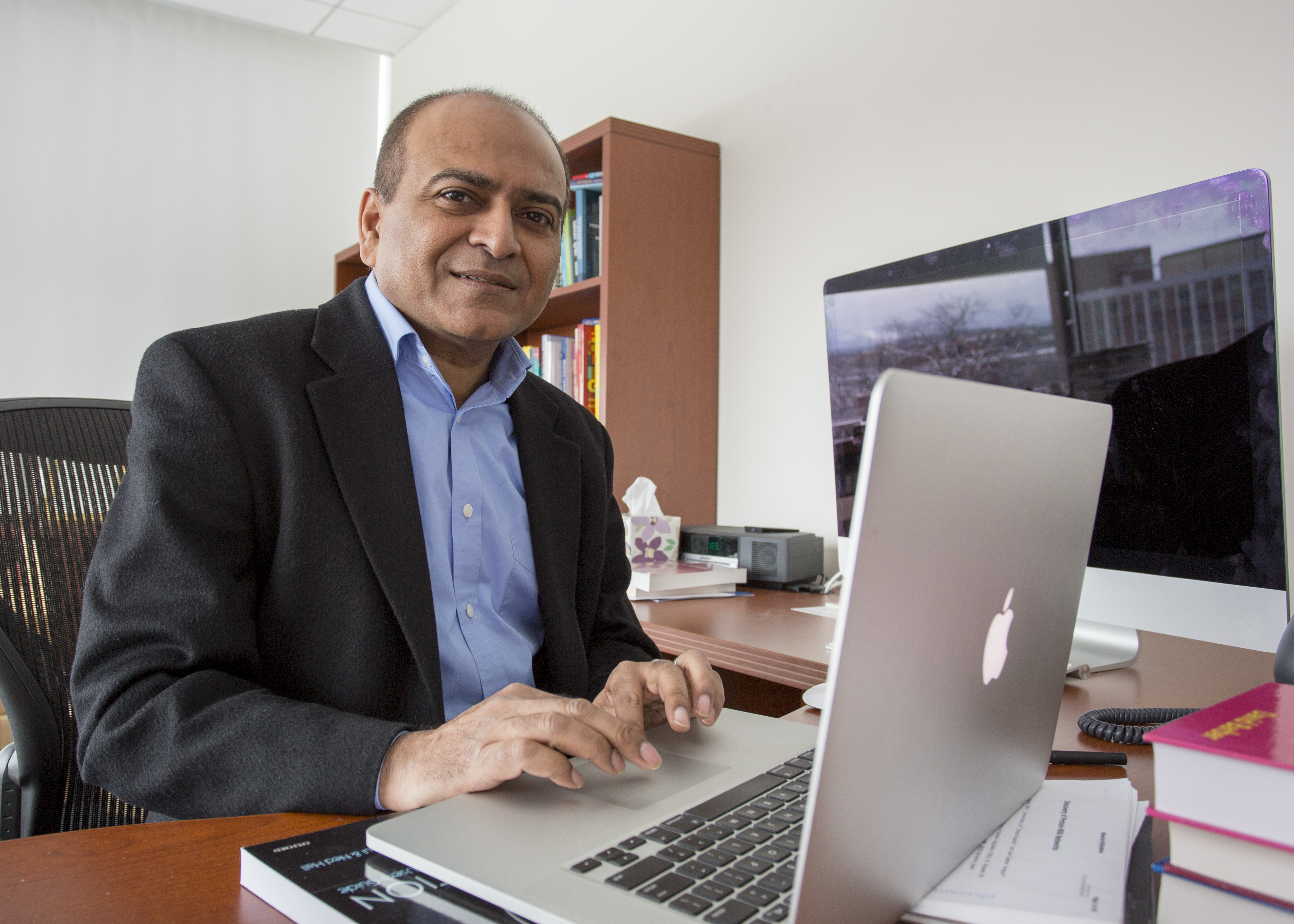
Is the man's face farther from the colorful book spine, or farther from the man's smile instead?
the colorful book spine

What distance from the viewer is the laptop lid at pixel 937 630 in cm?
38

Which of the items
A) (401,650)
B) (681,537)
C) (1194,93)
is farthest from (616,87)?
(401,650)

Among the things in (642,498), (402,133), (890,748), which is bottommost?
(890,748)

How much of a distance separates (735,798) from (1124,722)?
0.50m

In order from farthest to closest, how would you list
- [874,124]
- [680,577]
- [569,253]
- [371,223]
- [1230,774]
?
[569,253] → [874,124] → [680,577] → [371,223] → [1230,774]

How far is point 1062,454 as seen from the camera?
0.57m

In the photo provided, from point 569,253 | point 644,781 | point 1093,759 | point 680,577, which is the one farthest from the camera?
point 569,253

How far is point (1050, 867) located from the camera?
1.71 ft

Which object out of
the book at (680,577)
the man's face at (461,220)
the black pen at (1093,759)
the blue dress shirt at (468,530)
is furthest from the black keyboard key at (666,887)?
the book at (680,577)

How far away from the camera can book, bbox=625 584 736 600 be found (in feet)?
5.57

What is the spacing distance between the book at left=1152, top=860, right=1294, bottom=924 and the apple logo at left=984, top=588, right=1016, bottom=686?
13cm

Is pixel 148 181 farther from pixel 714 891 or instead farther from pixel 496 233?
pixel 714 891

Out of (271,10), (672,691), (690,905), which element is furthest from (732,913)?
(271,10)

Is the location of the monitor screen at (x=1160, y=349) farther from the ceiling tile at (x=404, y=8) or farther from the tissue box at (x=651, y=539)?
the ceiling tile at (x=404, y=8)
